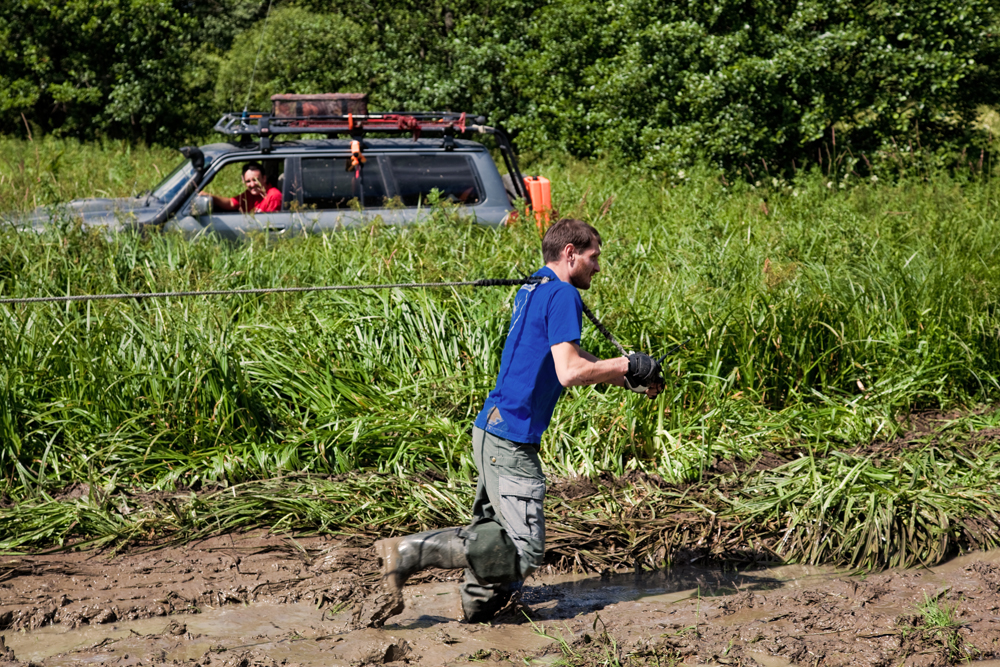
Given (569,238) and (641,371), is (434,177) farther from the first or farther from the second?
(641,371)

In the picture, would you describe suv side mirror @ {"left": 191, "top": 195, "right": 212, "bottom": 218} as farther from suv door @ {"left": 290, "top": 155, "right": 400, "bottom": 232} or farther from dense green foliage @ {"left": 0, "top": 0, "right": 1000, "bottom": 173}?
dense green foliage @ {"left": 0, "top": 0, "right": 1000, "bottom": 173}

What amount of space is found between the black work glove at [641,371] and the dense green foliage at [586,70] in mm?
7694

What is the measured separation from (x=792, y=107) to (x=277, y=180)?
7057 mm

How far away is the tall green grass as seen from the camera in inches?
190

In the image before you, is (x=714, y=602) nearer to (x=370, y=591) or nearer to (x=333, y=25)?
(x=370, y=591)

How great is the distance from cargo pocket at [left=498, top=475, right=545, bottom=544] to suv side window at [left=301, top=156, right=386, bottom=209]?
176 inches

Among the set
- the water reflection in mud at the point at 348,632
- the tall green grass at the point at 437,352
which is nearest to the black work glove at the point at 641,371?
the water reflection in mud at the point at 348,632

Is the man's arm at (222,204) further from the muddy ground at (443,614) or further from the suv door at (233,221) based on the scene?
the muddy ground at (443,614)

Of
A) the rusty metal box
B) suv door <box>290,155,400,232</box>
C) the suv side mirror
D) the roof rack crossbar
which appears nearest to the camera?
the suv side mirror

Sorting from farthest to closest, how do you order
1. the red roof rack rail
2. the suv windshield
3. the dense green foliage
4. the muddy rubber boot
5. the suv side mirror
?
1. the dense green foliage
2. the red roof rack rail
3. the suv windshield
4. the suv side mirror
5. the muddy rubber boot

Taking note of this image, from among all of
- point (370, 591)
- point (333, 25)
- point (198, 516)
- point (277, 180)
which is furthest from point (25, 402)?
point (333, 25)

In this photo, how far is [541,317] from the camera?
10.9 feet

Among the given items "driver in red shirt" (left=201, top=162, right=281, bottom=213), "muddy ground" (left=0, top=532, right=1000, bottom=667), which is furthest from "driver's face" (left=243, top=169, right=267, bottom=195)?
"muddy ground" (left=0, top=532, right=1000, bottom=667)

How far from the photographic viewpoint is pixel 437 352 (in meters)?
5.53
